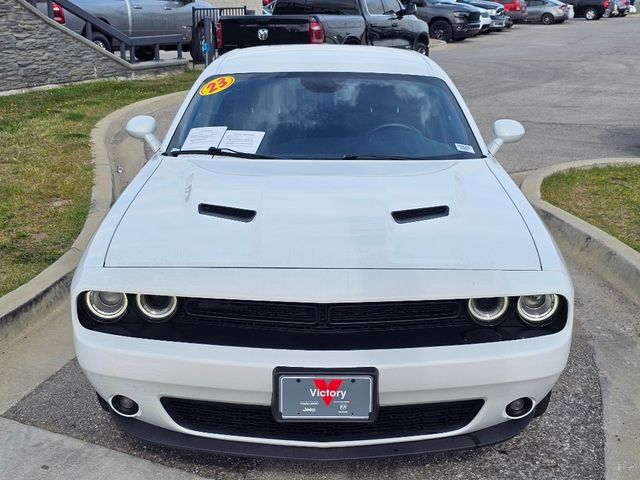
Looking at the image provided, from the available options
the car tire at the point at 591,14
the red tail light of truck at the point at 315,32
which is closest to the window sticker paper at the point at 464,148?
the red tail light of truck at the point at 315,32

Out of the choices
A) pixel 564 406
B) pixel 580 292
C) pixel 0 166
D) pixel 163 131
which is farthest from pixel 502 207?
pixel 163 131

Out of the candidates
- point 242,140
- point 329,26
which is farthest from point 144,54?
point 242,140

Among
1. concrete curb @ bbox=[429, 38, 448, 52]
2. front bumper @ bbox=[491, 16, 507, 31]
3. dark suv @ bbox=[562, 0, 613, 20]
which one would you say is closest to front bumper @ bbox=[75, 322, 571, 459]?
concrete curb @ bbox=[429, 38, 448, 52]

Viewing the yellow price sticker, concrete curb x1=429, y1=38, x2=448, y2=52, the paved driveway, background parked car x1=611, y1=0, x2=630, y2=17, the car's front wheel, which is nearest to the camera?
the yellow price sticker

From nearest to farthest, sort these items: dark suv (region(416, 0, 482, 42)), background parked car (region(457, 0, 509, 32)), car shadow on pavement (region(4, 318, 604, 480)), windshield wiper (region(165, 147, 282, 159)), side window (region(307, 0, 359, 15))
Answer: car shadow on pavement (region(4, 318, 604, 480)) < windshield wiper (region(165, 147, 282, 159)) < side window (region(307, 0, 359, 15)) < dark suv (region(416, 0, 482, 42)) < background parked car (region(457, 0, 509, 32))

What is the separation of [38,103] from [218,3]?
564 inches

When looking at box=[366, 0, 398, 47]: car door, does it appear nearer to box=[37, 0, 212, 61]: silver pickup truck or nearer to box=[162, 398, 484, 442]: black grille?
box=[37, 0, 212, 61]: silver pickup truck

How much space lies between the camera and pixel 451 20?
27.1 m

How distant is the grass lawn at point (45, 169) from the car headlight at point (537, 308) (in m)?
3.10

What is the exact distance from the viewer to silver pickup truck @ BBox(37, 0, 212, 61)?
15531 millimetres

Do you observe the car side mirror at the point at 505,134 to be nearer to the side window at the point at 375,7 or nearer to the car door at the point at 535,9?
the side window at the point at 375,7

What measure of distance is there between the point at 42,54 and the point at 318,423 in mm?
11731

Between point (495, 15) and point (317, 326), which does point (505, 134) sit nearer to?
point (317, 326)

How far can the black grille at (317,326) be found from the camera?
9.14ft
